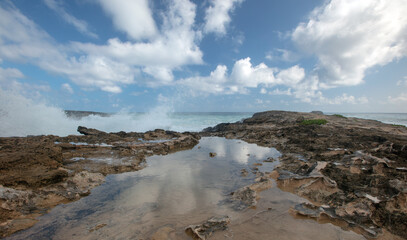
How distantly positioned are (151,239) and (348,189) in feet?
16.0

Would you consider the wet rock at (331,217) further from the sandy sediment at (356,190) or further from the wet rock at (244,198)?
the wet rock at (244,198)

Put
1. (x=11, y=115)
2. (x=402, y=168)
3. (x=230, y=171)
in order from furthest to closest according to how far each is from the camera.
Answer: (x=11, y=115)
(x=230, y=171)
(x=402, y=168)

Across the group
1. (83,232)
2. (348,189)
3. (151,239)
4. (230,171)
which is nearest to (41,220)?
(83,232)

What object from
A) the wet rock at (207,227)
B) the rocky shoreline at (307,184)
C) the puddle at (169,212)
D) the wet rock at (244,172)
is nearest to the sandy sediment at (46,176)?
the rocky shoreline at (307,184)

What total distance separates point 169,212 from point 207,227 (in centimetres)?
106

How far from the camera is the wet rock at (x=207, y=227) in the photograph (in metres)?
3.21

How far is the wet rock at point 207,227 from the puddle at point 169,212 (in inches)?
4.9

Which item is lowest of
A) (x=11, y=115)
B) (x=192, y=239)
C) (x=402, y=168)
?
(x=192, y=239)

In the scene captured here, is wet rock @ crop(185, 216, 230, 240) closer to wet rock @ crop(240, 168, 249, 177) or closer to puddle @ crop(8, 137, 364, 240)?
puddle @ crop(8, 137, 364, 240)

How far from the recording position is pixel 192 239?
125 inches

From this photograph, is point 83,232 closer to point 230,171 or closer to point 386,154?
point 230,171

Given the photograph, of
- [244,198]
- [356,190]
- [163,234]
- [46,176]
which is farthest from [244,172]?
[46,176]

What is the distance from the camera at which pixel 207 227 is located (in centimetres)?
342

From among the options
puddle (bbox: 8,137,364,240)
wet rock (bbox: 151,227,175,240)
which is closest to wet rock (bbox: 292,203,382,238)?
puddle (bbox: 8,137,364,240)
